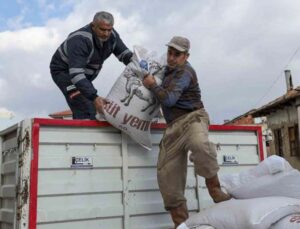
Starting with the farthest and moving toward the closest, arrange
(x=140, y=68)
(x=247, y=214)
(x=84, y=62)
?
1. (x=84, y=62)
2. (x=140, y=68)
3. (x=247, y=214)

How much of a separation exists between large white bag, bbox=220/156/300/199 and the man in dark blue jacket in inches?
46.3

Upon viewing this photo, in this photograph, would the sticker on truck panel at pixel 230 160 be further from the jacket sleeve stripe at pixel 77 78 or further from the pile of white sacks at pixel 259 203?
the jacket sleeve stripe at pixel 77 78

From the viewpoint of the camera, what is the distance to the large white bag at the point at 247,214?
262 centimetres

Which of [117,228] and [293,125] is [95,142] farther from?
[293,125]

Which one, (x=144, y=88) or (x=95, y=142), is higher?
(x=144, y=88)

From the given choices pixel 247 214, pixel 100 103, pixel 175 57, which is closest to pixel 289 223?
pixel 247 214

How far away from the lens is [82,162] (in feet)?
10.3

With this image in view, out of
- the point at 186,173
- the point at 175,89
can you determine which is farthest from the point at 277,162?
the point at 175,89

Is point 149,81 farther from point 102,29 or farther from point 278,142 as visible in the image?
point 278,142

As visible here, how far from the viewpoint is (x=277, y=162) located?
324 cm

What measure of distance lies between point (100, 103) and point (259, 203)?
4.47 ft

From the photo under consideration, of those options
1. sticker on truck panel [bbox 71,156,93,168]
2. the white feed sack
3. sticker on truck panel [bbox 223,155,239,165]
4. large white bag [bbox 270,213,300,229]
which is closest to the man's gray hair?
the white feed sack

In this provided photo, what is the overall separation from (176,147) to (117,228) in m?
0.71

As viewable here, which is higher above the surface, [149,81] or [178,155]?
[149,81]
